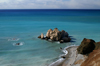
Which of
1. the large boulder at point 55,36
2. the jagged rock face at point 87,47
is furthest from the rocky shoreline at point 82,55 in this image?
the large boulder at point 55,36

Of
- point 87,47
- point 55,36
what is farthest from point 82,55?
A: point 55,36

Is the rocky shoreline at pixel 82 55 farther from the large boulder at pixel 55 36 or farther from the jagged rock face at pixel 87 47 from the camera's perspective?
the large boulder at pixel 55 36

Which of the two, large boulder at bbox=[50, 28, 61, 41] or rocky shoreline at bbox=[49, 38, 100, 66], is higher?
large boulder at bbox=[50, 28, 61, 41]

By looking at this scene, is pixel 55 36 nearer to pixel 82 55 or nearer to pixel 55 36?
pixel 55 36

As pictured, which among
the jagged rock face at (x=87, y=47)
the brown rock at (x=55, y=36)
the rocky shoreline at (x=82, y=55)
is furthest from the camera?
the brown rock at (x=55, y=36)

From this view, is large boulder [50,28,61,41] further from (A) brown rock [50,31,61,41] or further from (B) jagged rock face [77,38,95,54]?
(B) jagged rock face [77,38,95,54]

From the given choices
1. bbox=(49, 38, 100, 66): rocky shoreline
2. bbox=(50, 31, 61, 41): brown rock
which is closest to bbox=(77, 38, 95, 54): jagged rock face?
bbox=(49, 38, 100, 66): rocky shoreline

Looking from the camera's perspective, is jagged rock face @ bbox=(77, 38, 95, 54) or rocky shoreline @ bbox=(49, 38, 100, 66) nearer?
rocky shoreline @ bbox=(49, 38, 100, 66)

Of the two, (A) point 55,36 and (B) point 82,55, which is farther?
(A) point 55,36

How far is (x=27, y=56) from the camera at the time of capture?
27469 millimetres

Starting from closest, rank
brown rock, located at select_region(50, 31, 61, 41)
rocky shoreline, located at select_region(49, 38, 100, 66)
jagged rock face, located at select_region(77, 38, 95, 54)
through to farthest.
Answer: rocky shoreline, located at select_region(49, 38, 100, 66), jagged rock face, located at select_region(77, 38, 95, 54), brown rock, located at select_region(50, 31, 61, 41)

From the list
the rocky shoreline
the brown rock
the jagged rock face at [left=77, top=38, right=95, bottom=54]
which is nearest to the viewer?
the rocky shoreline

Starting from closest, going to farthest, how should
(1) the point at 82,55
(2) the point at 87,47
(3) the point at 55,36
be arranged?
(1) the point at 82,55
(2) the point at 87,47
(3) the point at 55,36

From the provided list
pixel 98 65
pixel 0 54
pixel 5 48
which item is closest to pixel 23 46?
pixel 5 48
